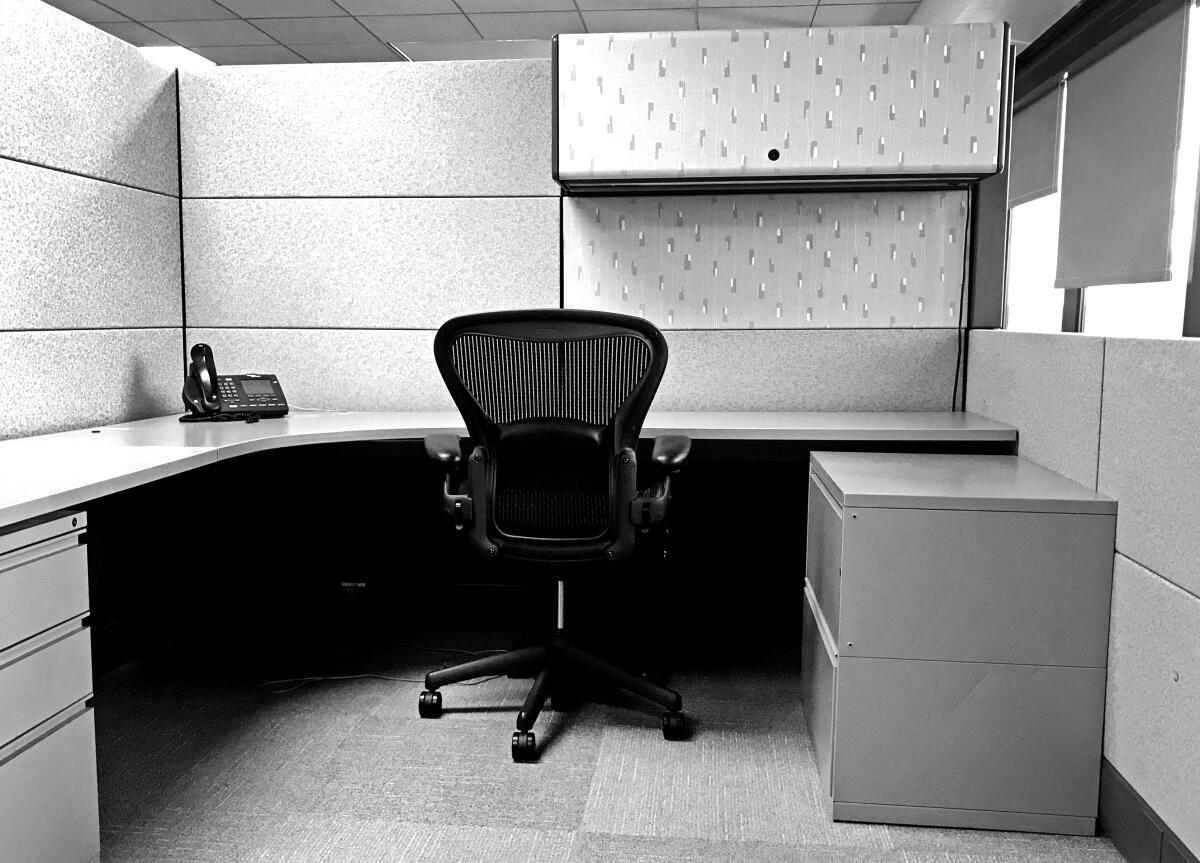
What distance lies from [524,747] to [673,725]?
0.30 m

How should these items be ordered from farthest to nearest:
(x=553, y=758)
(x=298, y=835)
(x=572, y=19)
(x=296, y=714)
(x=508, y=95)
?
(x=572, y=19) → (x=508, y=95) → (x=296, y=714) → (x=553, y=758) → (x=298, y=835)

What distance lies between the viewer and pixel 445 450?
186 centimetres

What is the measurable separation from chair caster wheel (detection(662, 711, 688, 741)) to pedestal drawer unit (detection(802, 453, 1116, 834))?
1.23ft

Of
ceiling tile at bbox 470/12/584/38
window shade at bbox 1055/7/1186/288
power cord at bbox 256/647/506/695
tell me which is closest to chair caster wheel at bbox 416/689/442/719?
power cord at bbox 256/647/506/695

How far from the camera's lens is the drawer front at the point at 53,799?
46.5 inches

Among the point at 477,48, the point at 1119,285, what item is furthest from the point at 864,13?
the point at 1119,285

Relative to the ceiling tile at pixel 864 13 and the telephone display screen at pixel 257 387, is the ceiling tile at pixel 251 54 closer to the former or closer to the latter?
the ceiling tile at pixel 864 13

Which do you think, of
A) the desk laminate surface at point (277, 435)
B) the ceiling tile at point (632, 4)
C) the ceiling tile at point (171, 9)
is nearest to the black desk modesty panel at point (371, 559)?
the desk laminate surface at point (277, 435)

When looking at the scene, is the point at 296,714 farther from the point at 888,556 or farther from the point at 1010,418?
the point at 1010,418

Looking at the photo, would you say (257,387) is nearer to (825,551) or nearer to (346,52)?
(825,551)

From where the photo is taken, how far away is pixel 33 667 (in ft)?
4.02

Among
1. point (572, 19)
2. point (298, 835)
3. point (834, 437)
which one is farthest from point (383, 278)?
point (572, 19)

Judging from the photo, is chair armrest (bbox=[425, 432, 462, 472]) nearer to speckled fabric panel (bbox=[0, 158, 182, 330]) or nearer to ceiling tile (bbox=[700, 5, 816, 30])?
speckled fabric panel (bbox=[0, 158, 182, 330])

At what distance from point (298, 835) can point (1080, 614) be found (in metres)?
1.27
